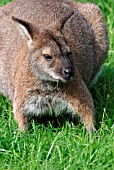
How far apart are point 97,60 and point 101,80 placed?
30 cm

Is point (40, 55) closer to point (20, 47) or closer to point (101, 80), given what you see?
point (20, 47)

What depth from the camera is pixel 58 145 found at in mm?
4844

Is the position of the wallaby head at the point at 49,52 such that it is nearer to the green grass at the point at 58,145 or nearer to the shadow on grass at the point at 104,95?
the green grass at the point at 58,145

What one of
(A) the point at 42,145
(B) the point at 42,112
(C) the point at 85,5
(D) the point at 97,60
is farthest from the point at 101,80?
(A) the point at 42,145

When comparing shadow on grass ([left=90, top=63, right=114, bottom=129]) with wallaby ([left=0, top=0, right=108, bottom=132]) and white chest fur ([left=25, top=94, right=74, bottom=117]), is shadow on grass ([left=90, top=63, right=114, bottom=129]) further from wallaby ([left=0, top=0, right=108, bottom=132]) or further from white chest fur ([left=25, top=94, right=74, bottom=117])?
white chest fur ([left=25, top=94, right=74, bottom=117])

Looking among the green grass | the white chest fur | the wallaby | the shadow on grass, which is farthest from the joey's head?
the shadow on grass

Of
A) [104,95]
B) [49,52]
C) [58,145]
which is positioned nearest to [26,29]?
[49,52]

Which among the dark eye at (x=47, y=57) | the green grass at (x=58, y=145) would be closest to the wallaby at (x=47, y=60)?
the dark eye at (x=47, y=57)

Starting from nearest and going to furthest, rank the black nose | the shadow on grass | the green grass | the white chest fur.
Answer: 1. the green grass
2. the black nose
3. the white chest fur
4. the shadow on grass

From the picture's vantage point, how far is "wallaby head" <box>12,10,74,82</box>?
16.0 ft

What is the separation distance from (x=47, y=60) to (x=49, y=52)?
8 cm

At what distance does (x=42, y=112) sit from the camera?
17.7 ft

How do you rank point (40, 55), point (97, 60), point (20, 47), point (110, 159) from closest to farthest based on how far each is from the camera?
point (110, 159) < point (40, 55) < point (20, 47) < point (97, 60)

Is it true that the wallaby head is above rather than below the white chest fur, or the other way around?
above
